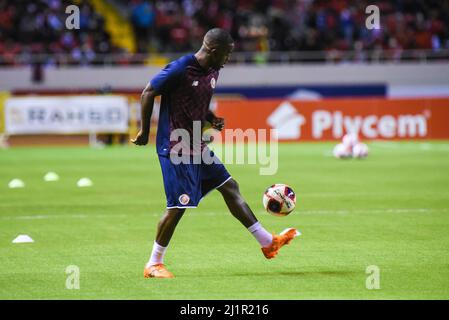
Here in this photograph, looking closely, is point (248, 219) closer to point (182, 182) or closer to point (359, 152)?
point (182, 182)

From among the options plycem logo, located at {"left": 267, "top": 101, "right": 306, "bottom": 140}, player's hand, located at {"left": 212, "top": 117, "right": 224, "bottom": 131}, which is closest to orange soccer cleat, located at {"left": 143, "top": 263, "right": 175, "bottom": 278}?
player's hand, located at {"left": 212, "top": 117, "right": 224, "bottom": 131}

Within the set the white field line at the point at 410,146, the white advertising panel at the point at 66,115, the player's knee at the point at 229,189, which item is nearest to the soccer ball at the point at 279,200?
the player's knee at the point at 229,189

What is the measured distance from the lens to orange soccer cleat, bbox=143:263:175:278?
8.23 metres

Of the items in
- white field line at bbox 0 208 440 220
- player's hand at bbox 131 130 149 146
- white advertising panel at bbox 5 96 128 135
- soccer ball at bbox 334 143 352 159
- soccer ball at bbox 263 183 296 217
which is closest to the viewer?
player's hand at bbox 131 130 149 146

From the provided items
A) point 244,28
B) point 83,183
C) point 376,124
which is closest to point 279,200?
point 83,183

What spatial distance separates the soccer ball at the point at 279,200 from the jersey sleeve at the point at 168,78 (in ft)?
6.42

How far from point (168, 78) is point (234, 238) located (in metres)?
3.29

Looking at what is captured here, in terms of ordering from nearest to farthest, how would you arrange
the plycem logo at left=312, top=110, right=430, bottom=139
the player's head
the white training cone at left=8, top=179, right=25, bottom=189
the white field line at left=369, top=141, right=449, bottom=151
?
1. the player's head
2. the white training cone at left=8, top=179, right=25, bottom=189
3. the white field line at left=369, top=141, right=449, bottom=151
4. the plycem logo at left=312, top=110, right=430, bottom=139

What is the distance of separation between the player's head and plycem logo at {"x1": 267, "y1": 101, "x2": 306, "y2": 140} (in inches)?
936

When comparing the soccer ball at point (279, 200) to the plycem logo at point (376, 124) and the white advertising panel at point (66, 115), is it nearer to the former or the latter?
the plycem logo at point (376, 124)

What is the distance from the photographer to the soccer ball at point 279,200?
31.0 ft

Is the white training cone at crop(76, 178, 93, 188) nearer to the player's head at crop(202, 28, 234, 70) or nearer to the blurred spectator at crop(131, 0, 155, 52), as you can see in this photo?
the player's head at crop(202, 28, 234, 70)

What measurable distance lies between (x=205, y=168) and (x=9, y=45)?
29664 millimetres
